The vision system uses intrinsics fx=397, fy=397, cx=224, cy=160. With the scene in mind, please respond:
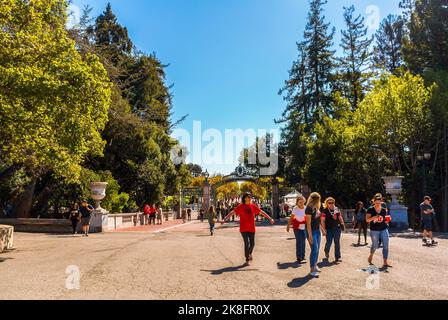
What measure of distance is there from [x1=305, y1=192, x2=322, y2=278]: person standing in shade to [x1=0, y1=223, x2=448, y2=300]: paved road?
26 cm

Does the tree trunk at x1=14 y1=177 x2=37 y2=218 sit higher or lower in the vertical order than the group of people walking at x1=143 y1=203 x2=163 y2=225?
higher

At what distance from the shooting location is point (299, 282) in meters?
7.41

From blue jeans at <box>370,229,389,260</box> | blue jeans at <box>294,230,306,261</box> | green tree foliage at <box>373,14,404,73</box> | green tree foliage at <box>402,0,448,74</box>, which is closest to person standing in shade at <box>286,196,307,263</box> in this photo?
blue jeans at <box>294,230,306,261</box>

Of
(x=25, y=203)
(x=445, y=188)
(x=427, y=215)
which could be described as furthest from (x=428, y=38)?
(x=25, y=203)

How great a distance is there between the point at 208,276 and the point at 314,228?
250 centimetres

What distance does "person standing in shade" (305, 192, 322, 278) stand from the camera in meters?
8.19

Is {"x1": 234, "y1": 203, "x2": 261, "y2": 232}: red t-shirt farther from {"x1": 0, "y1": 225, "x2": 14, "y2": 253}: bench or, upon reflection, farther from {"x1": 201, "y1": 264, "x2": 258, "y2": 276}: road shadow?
{"x1": 0, "y1": 225, "x2": 14, "y2": 253}: bench

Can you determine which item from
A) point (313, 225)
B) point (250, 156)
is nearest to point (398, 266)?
point (313, 225)

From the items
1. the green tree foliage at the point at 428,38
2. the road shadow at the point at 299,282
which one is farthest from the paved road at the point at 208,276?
the green tree foliage at the point at 428,38

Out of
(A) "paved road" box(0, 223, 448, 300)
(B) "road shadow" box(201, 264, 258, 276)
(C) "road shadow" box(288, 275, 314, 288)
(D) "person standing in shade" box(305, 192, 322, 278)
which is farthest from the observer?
(B) "road shadow" box(201, 264, 258, 276)

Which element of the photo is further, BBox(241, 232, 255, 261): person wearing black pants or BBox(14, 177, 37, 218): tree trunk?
BBox(14, 177, 37, 218): tree trunk

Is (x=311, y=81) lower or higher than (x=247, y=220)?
higher

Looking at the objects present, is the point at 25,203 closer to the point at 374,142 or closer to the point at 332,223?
the point at 332,223

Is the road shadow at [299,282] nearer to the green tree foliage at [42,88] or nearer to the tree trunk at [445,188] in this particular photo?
the green tree foliage at [42,88]
